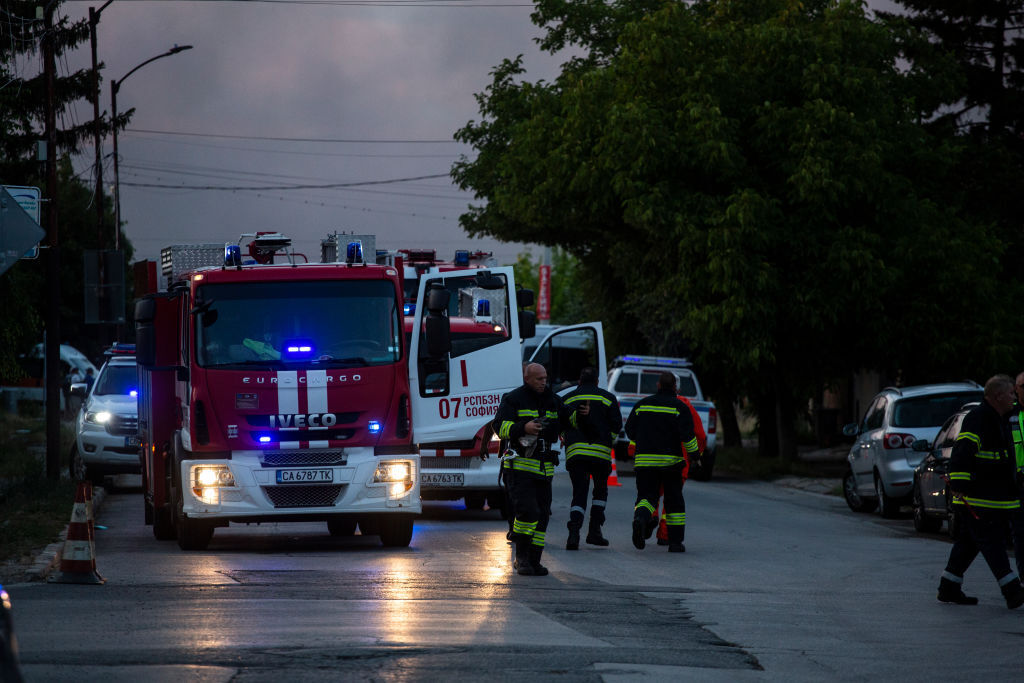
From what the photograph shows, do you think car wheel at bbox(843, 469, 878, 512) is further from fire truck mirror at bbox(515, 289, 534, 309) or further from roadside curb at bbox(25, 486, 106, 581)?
roadside curb at bbox(25, 486, 106, 581)

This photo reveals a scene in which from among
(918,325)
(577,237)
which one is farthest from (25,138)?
(918,325)

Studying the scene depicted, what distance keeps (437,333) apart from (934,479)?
5891 mm

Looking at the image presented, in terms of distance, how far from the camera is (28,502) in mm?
18344

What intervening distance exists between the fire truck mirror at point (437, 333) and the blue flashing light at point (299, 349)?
132cm

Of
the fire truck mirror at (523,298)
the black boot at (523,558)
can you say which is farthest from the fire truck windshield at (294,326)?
the fire truck mirror at (523,298)

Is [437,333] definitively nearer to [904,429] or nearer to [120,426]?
[904,429]

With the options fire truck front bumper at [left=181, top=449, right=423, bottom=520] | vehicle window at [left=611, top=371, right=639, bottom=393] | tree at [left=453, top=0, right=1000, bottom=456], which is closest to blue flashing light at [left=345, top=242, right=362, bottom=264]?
fire truck front bumper at [left=181, top=449, right=423, bottom=520]

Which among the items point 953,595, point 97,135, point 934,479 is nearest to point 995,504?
point 953,595

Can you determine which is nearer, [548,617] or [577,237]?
[548,617]

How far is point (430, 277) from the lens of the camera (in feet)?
58.7

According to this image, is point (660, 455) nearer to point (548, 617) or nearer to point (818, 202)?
point (548, 617)

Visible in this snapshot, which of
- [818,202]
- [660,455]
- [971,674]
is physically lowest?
[971,674]

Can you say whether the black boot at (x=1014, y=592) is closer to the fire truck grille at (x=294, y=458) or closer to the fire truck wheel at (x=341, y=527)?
the fire truck grille at (x=294, y=458)

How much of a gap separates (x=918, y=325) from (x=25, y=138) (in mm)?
18798
